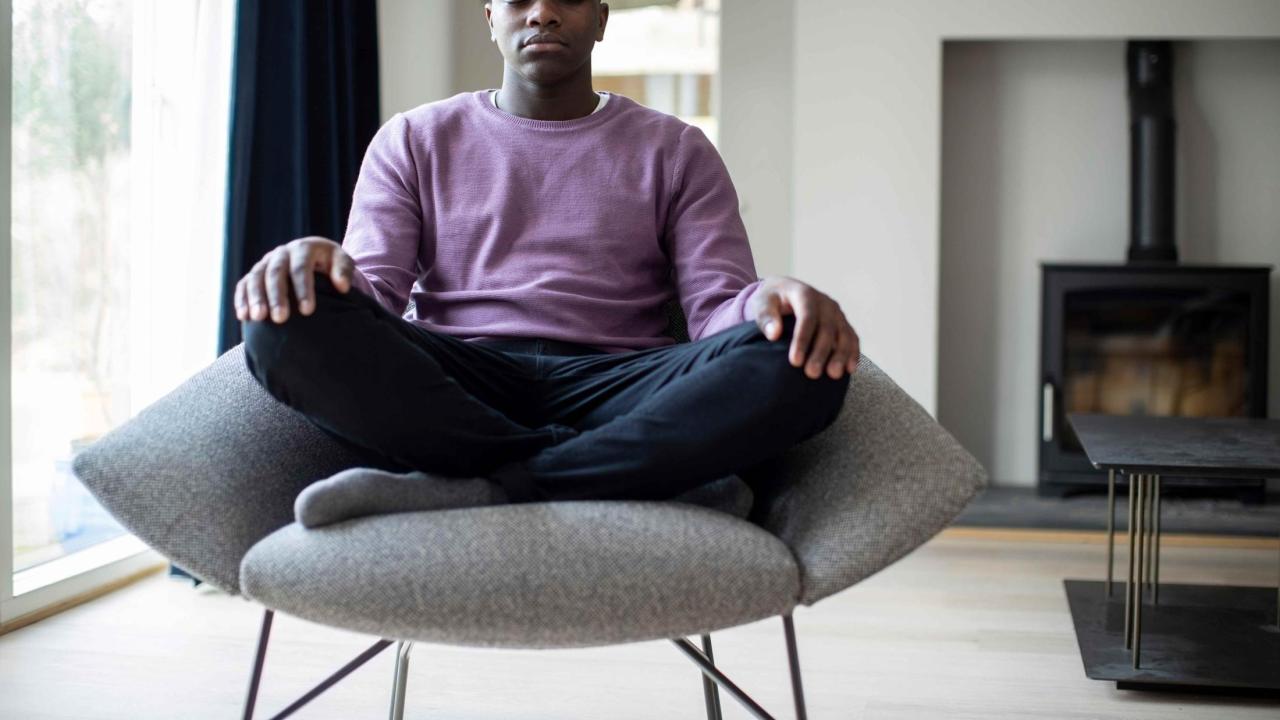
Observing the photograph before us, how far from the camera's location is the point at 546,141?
190 cm

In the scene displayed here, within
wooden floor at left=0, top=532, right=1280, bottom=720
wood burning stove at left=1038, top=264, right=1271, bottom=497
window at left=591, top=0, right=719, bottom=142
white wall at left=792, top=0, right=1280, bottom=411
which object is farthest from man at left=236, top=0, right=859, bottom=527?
window at left=591, top=0, right=719, bottom=142

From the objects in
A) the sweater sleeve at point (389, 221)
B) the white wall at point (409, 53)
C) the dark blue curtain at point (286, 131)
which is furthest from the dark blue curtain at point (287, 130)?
the sweater sleeve at point (389, 221)

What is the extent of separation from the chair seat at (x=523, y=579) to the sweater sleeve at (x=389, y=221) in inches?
21.9

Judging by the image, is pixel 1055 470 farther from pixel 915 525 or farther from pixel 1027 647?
pixel 915 525

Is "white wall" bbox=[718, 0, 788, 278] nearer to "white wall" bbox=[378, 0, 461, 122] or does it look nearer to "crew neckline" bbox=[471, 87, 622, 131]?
"white wall" bbox=[378, 0, 461, 122]

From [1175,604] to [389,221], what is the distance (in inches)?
74.5

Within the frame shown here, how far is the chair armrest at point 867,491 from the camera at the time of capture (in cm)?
131

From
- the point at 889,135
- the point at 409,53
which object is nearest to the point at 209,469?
the point at 409,53

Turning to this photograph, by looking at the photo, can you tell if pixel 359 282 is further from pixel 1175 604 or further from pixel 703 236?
pixel 1175 604

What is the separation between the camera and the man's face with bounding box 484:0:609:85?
1919mm

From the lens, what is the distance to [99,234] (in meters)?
2.94

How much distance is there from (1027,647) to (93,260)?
2134 millimetres

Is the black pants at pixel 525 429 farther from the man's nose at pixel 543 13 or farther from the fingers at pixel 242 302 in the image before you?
the man's nose at pixel 543 13

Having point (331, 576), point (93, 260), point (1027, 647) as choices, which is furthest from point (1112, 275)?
point (331, 576)
